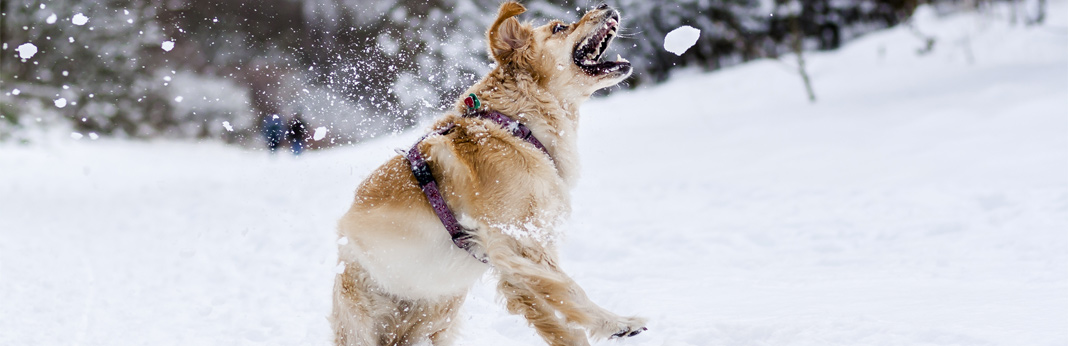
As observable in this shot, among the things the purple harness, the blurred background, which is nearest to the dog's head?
the purple harness

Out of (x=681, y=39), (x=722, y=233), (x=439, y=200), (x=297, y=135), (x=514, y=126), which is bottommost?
(x=722, y=233)

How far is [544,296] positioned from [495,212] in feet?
1.28

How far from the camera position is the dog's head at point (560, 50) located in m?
3.41

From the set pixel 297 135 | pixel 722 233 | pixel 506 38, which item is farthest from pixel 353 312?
pixel 297 135

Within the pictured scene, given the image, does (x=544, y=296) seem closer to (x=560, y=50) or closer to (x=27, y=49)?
(x=560, y=50)

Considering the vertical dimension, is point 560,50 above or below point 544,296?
above

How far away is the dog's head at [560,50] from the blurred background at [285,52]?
1.70m

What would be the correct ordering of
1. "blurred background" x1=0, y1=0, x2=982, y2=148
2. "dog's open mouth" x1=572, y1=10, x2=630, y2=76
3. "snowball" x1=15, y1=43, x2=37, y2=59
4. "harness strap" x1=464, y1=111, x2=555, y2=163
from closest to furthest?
"harness strap" x1=464, y1=111, x2=555, y2=163 < "dog's open mouth" x1=572, y1=10, x2=630, y2=76 < "blurred background" x1=0, y1=0, x2=982, y2=148 < "snowball" x1=15, y1=43, x2=37, y2=59

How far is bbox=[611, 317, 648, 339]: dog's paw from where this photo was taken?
2.77 meters

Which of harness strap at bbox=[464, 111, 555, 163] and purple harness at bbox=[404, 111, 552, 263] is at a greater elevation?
harness strap at bbox=[464, 111, 555, 163]

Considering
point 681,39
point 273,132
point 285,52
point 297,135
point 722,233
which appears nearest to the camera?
point 681,39

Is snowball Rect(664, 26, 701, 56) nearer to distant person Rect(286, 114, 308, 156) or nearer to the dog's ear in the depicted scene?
the dog's ear

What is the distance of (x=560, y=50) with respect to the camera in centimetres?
350

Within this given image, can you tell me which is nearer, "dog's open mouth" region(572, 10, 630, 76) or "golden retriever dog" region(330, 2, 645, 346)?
"golden retriever dog" region(330, 2, 645, 346)
